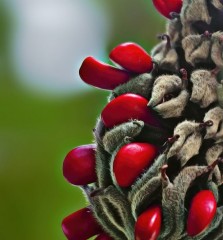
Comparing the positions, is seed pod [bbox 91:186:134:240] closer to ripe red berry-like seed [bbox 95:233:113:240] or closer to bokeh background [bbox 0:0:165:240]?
ripe red berry-like seed [bbox 95:233:113:240]

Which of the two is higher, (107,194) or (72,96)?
(107,194)

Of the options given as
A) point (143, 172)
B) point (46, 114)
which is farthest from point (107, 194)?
point (46, 114)

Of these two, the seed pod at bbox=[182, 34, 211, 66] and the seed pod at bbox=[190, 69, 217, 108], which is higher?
the seed pod at bbox=[182, 34, 211, 66]

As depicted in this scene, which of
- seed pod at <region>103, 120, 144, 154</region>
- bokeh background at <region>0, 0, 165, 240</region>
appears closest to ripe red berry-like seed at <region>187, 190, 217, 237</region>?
seed pod at <region>103, 120, 144, 154</region>

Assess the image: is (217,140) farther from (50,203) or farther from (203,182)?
(50,203)

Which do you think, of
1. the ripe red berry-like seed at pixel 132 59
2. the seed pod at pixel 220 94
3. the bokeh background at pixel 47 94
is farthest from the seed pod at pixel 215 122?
the bokeh background at pixel 47 94

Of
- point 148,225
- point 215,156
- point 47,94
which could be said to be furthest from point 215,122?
point 47,94
